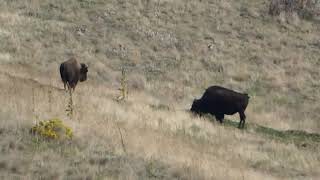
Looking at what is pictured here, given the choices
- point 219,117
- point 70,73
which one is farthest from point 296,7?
point 70,73

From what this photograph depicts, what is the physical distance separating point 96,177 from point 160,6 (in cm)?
3351

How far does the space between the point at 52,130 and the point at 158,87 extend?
20112 millimetres

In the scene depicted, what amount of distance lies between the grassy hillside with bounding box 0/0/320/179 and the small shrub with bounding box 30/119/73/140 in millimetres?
198

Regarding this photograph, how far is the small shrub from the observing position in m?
11.8

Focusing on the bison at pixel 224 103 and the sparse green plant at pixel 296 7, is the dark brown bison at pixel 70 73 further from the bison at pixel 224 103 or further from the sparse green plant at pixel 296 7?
the sparse green plant at pixel 296 7

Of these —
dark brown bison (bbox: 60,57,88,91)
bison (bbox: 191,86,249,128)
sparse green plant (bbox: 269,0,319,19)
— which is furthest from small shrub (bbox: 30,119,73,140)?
sparse green plant (bbox: 269,0,319,19)

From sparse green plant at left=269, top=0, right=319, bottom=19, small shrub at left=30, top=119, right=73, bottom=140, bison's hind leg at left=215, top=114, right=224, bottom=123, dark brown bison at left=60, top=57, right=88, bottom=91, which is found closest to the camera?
small shrub at left=30, top=119, right=73, bottom=140

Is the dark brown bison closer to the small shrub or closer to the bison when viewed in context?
the bison

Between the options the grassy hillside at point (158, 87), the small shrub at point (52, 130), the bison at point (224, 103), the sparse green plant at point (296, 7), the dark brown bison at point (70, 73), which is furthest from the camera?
the sparse green plant at point (296, 7)

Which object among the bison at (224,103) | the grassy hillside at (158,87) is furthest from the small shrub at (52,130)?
the bison at (224,103)

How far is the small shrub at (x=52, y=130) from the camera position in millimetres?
11766

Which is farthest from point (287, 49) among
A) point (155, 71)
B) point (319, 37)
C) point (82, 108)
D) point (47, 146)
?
point (47, 146)

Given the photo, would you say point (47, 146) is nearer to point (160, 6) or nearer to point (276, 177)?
point (276, 177)

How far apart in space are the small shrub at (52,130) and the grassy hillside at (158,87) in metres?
0.20
